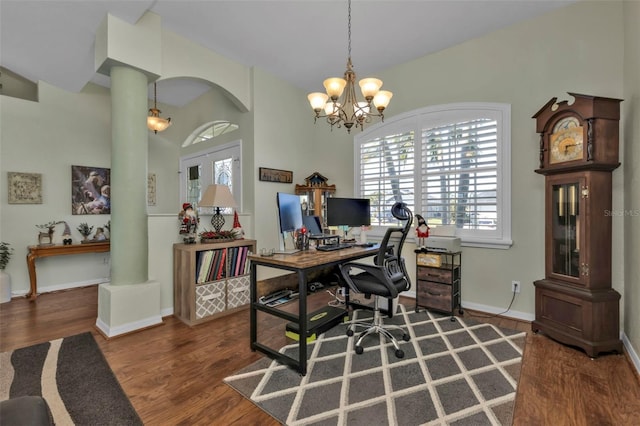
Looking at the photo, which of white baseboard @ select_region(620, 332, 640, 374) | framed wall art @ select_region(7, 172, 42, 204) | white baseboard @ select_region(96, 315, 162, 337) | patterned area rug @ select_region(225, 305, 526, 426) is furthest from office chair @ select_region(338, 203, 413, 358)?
framed wall art @ select_region(7, 172, 42, 204)

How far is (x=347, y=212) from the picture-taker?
10.3ft

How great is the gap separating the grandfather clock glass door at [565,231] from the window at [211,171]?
144 inches

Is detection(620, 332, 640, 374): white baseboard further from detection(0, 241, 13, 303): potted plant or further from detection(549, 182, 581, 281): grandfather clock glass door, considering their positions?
detection(0, 241, 13, 303): potted plant

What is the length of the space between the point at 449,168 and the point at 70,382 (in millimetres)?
4023

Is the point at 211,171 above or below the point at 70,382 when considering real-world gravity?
above

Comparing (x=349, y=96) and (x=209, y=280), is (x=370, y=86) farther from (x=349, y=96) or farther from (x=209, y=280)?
(x=209, y=280)

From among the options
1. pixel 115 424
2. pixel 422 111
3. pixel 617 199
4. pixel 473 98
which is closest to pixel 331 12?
pixel 422 111

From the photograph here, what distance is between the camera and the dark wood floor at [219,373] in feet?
5.31

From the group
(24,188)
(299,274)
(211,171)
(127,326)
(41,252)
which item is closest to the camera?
(299,274)

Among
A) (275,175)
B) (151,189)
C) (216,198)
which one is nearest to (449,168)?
(275,175)

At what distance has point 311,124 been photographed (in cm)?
470

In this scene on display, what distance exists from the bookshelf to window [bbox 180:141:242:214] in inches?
43.2

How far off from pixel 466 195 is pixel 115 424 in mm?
3659

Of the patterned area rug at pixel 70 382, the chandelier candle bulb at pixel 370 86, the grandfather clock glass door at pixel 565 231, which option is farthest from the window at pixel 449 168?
the patterned area rug at pixel 70 382
